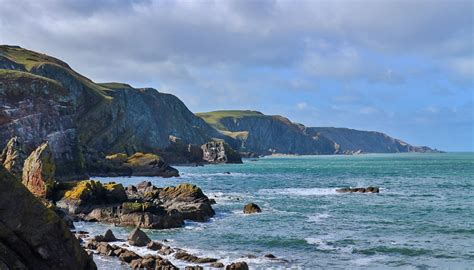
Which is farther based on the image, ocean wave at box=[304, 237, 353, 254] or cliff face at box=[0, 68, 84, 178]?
cliff face at box=[0, 68, 84, 178]

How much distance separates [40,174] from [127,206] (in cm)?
1292

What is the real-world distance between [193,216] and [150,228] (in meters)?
6.07

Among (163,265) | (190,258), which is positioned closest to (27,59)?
(190,258)

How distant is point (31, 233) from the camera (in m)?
16.5

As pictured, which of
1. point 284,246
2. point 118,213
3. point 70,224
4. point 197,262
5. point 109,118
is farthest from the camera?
point 109,118

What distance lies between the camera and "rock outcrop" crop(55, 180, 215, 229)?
4353cm

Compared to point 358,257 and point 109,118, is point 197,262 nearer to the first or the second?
point 358,257

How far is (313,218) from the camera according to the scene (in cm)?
4753

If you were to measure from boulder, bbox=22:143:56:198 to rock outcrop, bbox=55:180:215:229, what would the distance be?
1372 millimetres

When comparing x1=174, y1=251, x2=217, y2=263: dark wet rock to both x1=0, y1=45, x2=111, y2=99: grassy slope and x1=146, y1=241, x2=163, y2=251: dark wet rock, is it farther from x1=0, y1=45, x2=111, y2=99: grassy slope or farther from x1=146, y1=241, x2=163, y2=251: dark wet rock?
x1=0, y1=45, x2=111, y2=99: grassy slope

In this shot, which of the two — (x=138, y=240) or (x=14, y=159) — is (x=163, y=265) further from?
(x=14, y=159)

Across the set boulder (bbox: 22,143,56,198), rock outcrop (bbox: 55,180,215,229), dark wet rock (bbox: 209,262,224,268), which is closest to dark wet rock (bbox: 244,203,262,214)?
rock outcrop (bbox: 55,180,215,229)

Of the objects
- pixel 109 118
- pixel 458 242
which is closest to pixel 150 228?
pixel 458 242

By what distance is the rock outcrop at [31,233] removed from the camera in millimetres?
16188
